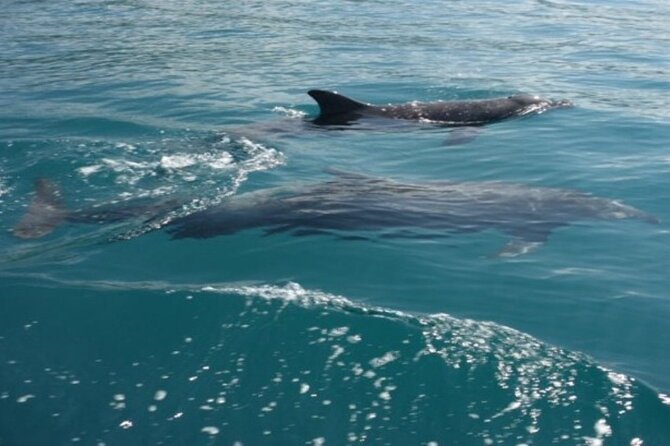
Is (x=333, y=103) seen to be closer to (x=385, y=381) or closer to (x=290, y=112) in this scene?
(x=290, y=112)

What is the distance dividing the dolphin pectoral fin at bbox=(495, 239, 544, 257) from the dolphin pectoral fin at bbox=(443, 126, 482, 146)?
4612 millimetres

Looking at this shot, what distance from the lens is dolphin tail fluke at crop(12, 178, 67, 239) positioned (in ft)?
37.9

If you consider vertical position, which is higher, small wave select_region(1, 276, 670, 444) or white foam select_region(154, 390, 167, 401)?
small wave select_region(1, 276, 670, 444)

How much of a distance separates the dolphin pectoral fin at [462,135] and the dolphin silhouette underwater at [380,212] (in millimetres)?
2838

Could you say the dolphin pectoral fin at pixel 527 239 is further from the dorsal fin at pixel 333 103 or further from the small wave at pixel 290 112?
the small wave at pixel 290 112

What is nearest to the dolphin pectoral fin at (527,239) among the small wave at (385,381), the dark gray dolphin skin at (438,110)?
the small wave at (385,381)

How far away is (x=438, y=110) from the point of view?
17469 millimetres

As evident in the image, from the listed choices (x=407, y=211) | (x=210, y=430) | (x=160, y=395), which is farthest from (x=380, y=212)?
(x=210, y=430)

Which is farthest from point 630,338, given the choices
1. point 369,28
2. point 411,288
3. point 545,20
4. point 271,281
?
point 545,20

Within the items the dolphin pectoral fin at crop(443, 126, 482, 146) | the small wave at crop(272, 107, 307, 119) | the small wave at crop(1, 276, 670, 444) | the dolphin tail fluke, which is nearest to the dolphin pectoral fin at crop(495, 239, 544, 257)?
the small wave at crop(1, 276, 670, 444)

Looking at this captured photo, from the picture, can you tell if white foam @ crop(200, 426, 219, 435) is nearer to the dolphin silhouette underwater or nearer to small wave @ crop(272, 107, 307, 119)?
the dolphin silhouette underwater

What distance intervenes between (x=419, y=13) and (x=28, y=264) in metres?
21.3

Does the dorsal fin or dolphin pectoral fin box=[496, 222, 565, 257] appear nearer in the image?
dolphin pectoral fin box=[496, 222, 565, 257]

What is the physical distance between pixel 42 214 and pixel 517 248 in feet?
18.2
